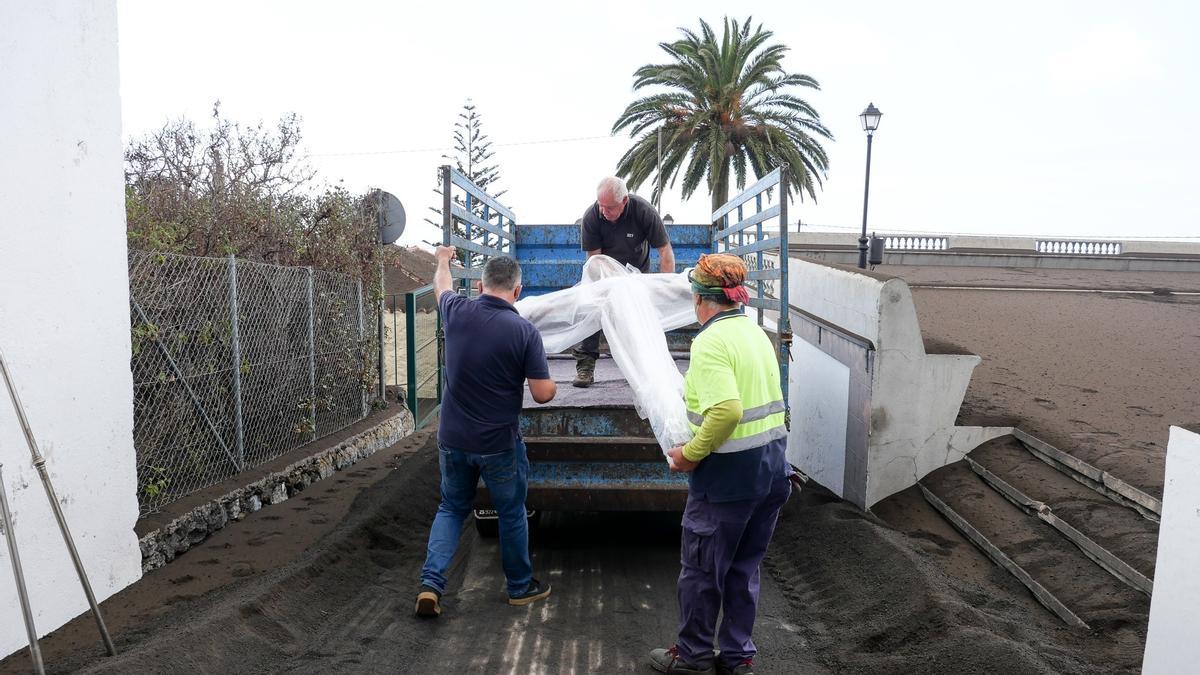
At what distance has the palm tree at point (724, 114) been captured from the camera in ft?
90.7

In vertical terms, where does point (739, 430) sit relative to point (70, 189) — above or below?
below

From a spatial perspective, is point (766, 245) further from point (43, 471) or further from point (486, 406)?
point (43, 471)

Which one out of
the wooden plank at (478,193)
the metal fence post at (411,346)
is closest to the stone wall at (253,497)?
the metal fence post at (411,346)

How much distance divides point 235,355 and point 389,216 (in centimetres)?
512

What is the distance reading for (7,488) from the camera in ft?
14.6

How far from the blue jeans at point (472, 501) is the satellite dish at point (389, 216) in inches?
299

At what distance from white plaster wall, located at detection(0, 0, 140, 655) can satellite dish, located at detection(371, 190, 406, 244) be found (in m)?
6.87

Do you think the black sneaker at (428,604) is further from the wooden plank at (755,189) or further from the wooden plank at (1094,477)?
the wooden plank at (1094,477)

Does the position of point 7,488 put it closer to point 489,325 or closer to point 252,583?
point 252,583

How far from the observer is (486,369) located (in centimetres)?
511

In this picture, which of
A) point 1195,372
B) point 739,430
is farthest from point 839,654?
point 1195,372

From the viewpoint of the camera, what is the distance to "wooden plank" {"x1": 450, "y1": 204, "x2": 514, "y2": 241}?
276 inches

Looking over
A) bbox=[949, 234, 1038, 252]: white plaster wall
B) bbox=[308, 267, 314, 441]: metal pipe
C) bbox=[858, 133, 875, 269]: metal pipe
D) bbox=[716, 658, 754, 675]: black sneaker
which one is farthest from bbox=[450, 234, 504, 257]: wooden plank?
bbox=[949, 234, 1038, 252]: white plaster wall

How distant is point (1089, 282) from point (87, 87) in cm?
2172
